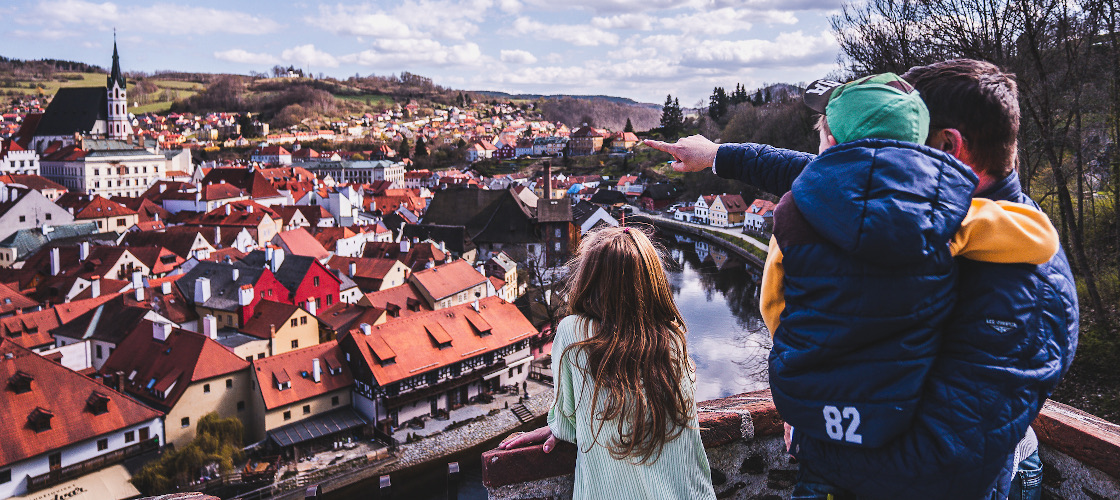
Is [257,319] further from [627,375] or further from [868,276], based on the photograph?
[868,276]

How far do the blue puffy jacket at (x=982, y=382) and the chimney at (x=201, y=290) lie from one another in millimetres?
18151

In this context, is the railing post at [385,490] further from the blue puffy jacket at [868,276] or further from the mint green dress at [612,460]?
the blue puffy jacket at [868,276]

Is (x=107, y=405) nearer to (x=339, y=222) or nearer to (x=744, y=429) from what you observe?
(x=744, y=429)

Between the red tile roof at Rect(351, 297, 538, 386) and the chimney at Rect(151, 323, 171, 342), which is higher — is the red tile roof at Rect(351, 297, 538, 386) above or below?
below

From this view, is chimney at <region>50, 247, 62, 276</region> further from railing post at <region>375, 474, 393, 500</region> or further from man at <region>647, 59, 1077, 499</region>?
man at <region>647, 59, 1077, 499</region>

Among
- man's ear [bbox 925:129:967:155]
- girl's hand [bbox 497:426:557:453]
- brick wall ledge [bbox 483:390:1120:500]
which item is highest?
man's ear [bbox 925:129:967:155]

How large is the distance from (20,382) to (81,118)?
53980 mm

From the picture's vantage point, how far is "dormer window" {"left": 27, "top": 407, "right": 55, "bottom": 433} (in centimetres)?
1120

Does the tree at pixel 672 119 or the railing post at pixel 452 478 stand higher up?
the tree at pixel 672 119

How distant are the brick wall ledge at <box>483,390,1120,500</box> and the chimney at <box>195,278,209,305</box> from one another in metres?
17.2

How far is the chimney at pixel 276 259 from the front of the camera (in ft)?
64.7

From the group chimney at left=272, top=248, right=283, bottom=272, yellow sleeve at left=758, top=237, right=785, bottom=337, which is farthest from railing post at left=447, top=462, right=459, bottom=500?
yellow sleeve at left=758, top=237, right=785, bottom=337

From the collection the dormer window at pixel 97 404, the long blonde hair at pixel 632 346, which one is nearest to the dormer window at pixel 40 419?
the dormer window at pixel 97 404

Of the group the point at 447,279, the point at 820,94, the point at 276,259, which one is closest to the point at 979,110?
the point at 820,94
